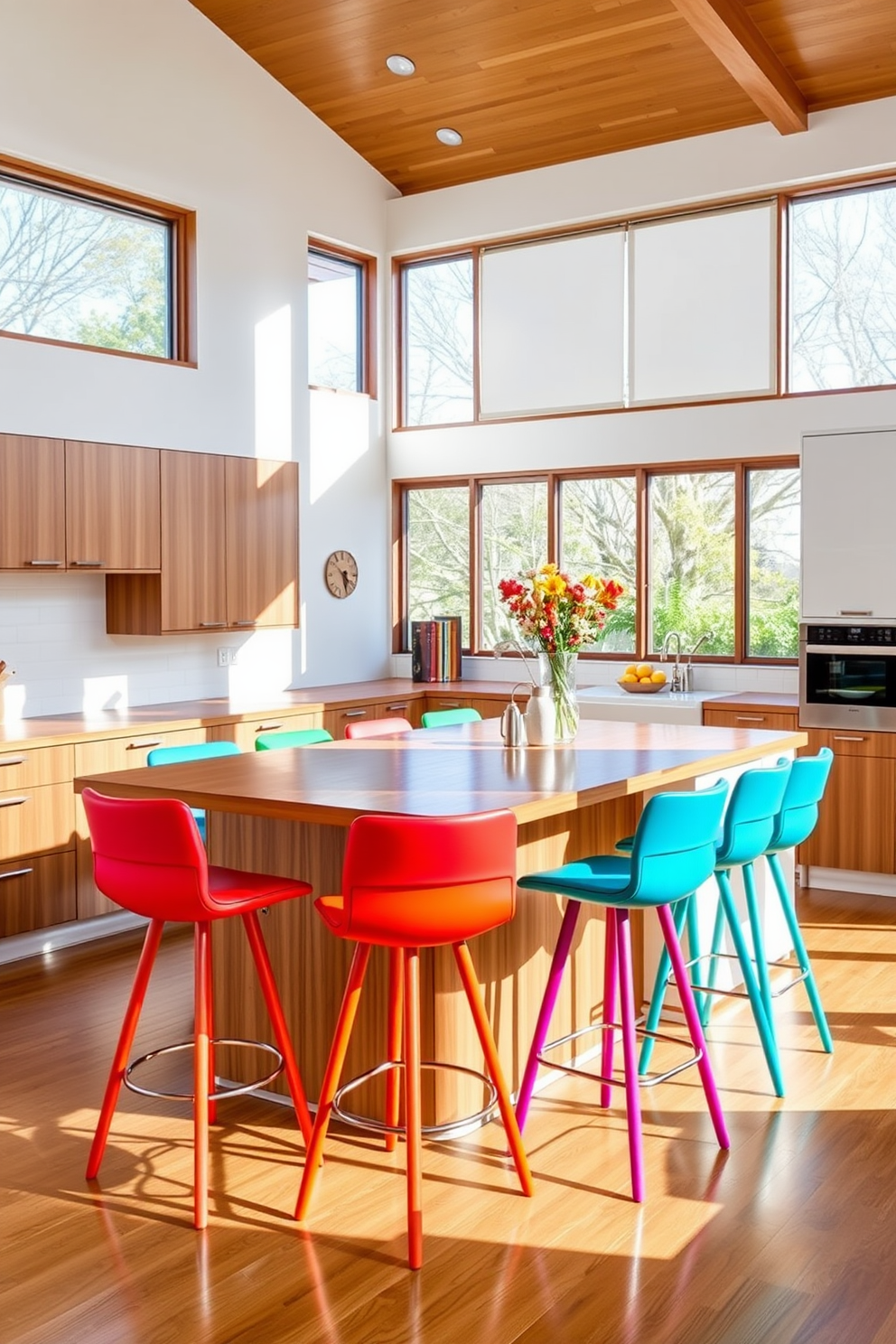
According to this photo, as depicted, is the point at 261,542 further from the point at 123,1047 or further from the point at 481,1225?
the point at 481,1225

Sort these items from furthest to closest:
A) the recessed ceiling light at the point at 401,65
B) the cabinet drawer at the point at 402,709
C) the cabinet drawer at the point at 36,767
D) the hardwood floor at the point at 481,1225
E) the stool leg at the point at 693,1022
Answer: the cabinet drawer at the point at 402,709
the recessed ceiling light at the point at 401,65
the cabinet drawer at the point at 36,767
the stool leg at the point at 693,1022
the hardwood floor at the point at 481,1225

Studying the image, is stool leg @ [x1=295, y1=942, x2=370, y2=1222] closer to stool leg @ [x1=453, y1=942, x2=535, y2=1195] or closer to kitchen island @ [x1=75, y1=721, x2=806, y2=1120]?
stool leg @ [x1=453, y1=942, x2=535, y2=1195]

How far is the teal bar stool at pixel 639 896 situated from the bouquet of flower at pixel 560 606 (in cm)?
115

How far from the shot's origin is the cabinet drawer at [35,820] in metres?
5.27

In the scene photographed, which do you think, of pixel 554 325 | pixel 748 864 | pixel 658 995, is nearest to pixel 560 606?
pixel 748 864

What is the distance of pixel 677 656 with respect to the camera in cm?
736

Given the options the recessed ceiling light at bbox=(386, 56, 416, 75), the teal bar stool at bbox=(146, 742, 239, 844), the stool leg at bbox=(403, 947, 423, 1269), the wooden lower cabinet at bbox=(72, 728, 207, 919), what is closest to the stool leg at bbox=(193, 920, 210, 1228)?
the stool leg at bbox=(403, 947, 423, 1269)

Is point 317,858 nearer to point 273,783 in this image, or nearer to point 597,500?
point 273,783

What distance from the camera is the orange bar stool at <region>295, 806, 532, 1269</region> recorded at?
2.99 metres

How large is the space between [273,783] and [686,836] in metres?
1.14

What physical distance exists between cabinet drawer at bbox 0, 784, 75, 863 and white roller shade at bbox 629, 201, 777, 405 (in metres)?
3.91

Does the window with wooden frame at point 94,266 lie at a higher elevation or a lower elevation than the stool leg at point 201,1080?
higher

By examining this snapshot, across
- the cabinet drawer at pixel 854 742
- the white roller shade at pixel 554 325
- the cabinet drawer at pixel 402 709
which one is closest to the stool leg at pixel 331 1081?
the cabinet drawer at pixel 854 742

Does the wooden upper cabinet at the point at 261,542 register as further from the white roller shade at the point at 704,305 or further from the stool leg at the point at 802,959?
the stool leg at the point at 802,959
